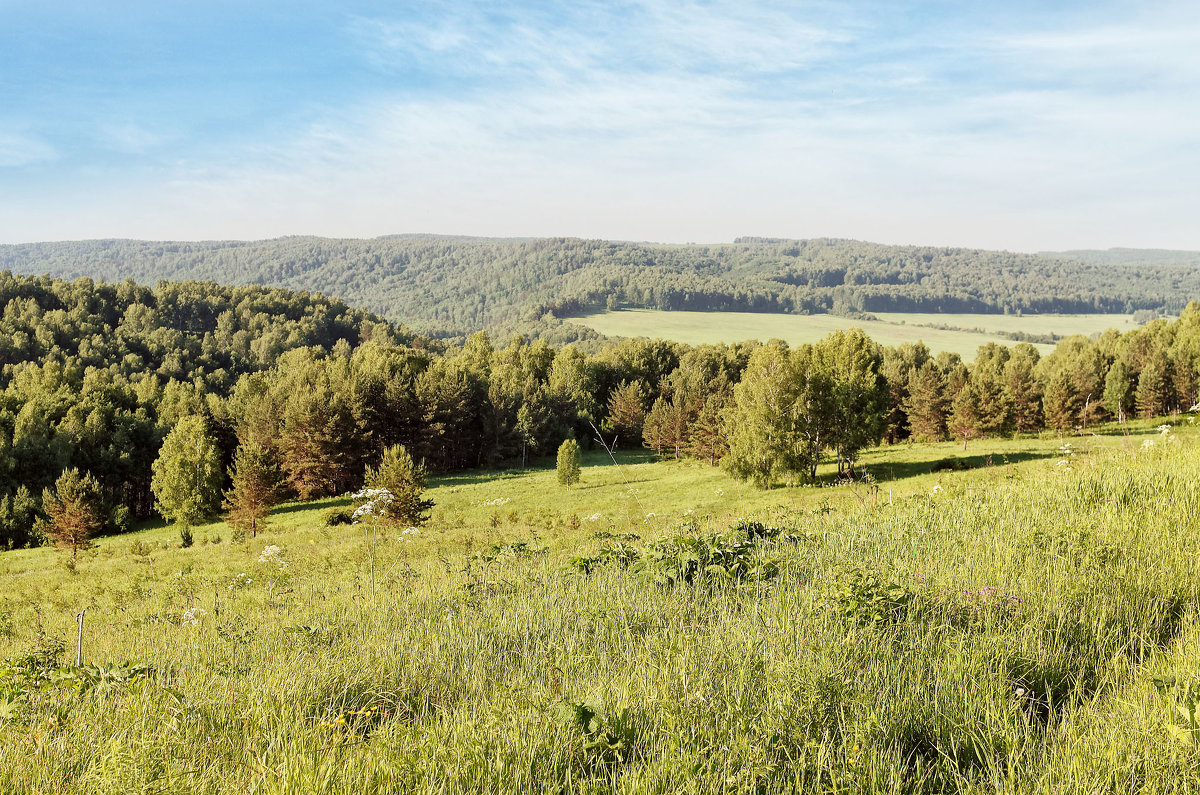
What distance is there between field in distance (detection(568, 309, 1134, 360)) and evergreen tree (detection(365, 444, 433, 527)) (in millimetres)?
92967

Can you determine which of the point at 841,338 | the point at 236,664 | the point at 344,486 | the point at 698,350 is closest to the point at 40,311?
the point at 344,486

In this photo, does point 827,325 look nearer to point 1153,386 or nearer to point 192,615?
point 1153,386

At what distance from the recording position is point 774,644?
3.90m

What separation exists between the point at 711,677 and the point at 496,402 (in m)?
66.8

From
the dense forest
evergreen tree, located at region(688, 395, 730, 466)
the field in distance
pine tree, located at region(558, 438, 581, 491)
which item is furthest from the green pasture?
pine tree, located at region(558, 438, 581, 491)

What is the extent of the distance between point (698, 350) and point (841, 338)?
170 ft

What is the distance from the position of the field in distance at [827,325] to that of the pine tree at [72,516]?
96.8 m

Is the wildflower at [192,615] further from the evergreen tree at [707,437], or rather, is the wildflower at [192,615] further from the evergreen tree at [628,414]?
the evergreen tree at [628,414]

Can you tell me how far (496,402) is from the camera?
69.2 m

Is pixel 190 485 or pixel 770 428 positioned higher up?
pixel 770 428

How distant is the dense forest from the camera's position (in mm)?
37594

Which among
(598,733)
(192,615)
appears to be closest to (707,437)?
(192,615)

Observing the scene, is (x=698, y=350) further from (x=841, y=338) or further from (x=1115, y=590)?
(x=1115, y=590)

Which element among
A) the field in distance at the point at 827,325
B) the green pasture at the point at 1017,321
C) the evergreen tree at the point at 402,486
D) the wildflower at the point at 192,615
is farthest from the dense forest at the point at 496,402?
the green pasture at the point at 1017,321
